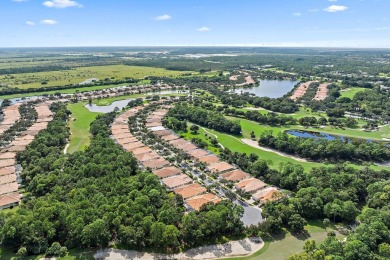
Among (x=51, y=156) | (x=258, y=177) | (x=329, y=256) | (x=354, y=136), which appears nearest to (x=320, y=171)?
(x=258, y=177)

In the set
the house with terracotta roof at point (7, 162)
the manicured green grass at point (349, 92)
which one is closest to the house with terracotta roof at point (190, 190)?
the house with terracotta roof at point (7, 162)

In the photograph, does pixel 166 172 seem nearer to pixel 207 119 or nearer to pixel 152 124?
pixel 152 124

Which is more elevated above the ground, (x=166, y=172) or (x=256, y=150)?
(x=166, y=172)

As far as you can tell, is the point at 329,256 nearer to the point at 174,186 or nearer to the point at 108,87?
the point at 174,186

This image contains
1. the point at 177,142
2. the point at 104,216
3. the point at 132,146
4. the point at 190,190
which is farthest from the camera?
the point at 177,142

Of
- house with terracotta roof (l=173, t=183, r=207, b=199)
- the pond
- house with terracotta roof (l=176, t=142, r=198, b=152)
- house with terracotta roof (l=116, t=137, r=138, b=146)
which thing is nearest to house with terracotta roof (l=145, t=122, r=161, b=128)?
house with terracotta roof (l=116, t=137, r=138, b=146)

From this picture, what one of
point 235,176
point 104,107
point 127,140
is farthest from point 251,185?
point 104,107

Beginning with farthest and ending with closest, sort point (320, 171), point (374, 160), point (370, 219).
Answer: point (374, 160), point (320, 171), point (370, 219)

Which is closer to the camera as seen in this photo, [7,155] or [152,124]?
[7,155]
